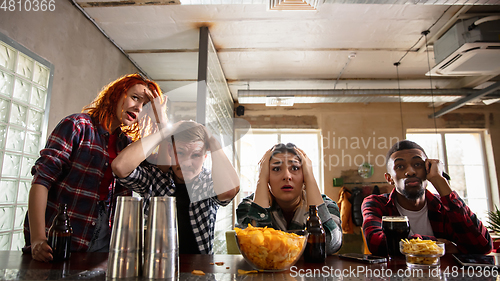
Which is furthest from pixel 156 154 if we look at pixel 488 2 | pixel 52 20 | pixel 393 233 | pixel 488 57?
pixel 488 57

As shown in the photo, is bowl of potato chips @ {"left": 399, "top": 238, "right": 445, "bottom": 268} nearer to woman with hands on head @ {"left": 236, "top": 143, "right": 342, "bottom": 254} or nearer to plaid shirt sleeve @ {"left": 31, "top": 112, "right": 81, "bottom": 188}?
woman with hands on head @ {"left": 236, "top": 143, "right": 342, "bottom": 254}

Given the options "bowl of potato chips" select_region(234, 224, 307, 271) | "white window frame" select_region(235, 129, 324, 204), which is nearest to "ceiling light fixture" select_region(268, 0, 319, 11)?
"bowl of potato chips" select_region(234, 224, 307, 271)

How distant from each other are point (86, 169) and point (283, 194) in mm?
957

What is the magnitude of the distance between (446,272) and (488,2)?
285 centimetres

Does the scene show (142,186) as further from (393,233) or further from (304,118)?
(304,118)

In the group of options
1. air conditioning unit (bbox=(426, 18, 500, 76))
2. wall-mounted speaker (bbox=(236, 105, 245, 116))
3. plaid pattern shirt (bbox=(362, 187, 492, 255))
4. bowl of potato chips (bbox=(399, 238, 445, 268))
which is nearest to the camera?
bowl of potato chips (bbox=(399, 238, 445, 268))

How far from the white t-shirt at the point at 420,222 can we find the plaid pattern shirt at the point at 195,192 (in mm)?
1152

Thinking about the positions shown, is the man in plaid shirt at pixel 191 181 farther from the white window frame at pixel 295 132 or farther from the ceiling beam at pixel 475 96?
the ceiling beam at pixel 475 96

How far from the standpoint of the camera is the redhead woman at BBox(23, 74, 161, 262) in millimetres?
1237

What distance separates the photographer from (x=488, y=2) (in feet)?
8.64

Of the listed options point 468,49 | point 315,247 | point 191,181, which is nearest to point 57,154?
point 191,181

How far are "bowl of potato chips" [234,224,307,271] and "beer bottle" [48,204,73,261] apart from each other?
607 millimetres

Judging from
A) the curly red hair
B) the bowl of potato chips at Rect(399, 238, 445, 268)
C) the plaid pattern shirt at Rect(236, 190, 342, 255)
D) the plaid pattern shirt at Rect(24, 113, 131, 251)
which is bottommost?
the bowl of potato chips at Rect(399, 238, 445, 268)

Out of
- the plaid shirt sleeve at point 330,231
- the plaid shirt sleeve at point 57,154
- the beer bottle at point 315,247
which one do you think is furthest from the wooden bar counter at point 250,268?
the plaid shirt sleeve at point 57,154
